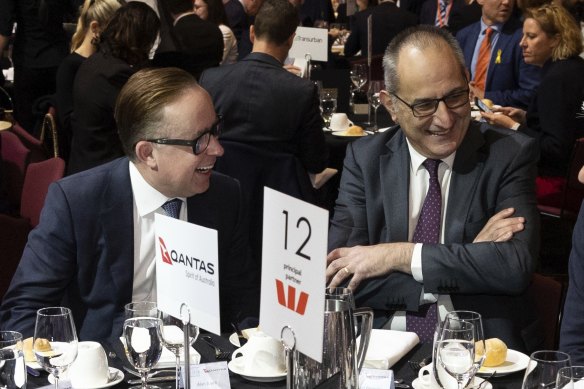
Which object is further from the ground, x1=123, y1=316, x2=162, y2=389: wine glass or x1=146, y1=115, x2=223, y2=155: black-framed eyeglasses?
x1=146, y1=115, x2=223, y2=155: black-framed eyeglasses

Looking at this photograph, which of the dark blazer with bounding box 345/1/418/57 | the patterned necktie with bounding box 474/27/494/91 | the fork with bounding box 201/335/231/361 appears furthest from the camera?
the dark blazer with bounding box 345/1/418/57

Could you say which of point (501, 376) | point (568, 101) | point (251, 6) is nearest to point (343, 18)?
point (251, 6)

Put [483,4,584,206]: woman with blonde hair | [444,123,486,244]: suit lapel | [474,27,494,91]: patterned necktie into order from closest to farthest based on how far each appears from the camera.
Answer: [444,123,486,244]: suit lapel, [483,4,584,206]: woman with blonde hair, [474,27,494,91]: patterned necktie

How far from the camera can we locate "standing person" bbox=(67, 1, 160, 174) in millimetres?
5461

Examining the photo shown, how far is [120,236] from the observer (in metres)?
2.85

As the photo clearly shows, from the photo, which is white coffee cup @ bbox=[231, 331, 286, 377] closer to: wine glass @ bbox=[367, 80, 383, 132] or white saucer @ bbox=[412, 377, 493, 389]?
white saucer @ bbox=[412, 377, 493, 389]

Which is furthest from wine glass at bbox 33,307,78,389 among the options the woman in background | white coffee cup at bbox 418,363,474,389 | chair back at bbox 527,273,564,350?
the woman in background

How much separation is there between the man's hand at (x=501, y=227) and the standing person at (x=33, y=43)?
18.1ft

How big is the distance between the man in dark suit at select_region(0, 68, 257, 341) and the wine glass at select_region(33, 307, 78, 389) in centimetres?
62

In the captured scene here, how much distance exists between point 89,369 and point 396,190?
49.4 inches

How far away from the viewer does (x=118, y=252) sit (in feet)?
9.34

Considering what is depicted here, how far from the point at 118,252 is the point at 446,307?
1.00 meters

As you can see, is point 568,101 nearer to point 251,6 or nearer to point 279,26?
point 279,26

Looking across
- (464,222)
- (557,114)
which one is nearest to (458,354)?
(464,222)
